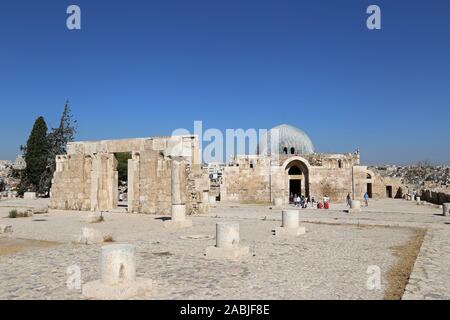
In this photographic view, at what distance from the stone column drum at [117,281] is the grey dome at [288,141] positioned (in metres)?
34.7

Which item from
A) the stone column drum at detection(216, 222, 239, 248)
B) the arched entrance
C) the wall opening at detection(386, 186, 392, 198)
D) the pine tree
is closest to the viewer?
the stone column drum at detection(216, 222, 239, 248)

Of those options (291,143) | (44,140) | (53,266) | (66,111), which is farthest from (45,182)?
(53,266)

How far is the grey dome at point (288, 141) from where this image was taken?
39875 mm

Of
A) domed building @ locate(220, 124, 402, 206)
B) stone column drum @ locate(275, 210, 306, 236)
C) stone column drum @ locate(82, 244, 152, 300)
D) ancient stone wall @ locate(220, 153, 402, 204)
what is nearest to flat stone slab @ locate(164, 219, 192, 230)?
stone column drum @ locate(275, 210, 306, 236)

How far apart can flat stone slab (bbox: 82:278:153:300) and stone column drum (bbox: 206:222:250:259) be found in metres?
2.83

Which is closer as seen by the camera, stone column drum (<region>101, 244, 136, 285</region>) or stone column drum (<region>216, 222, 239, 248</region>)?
stone column drum (<region>101, 244, 136, 285</region>)

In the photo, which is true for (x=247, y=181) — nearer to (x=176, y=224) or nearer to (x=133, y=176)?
(x=133, y=176)

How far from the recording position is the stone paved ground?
5.71m

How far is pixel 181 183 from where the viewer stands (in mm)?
18531

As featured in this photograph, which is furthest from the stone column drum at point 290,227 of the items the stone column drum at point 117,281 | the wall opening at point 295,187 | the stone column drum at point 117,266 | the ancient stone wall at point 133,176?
the wall opening at point 295,187

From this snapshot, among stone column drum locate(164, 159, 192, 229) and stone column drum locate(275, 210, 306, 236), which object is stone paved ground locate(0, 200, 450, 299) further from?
stone column drum locate(164, 159, 192, 229)

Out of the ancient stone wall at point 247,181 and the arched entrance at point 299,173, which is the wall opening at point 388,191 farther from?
the ancient stone wall at point 247,181

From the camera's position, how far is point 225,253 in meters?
8.27

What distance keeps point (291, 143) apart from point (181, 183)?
76.7 ft
